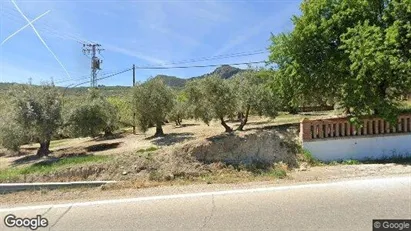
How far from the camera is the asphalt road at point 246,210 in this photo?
15.0ft

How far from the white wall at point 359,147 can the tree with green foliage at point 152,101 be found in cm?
1294

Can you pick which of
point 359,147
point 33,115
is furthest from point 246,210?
point 33,115

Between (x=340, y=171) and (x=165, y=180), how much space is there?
203 inches

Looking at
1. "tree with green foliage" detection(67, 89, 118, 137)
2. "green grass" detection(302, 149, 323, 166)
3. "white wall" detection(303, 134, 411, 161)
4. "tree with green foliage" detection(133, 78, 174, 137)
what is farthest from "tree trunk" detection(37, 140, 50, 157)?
"white wall" detection(303, 134, 411, 161)

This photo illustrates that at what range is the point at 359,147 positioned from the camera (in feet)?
38.3

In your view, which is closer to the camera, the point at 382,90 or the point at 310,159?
the point at 310,159

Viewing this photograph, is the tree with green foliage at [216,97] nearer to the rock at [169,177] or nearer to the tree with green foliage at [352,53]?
the tree with green foliage at [352,53]

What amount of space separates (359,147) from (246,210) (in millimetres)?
8297

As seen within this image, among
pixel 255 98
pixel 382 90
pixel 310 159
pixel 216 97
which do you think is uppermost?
pixel 216 97

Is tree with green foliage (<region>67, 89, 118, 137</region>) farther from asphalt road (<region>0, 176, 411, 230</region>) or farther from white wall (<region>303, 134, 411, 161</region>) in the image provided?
asphalt road (<region>0, 176, 411, 230</region>)

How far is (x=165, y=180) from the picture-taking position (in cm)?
899

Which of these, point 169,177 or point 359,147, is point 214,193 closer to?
point 169,177

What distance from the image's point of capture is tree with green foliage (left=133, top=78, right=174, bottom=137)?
73.5 ft

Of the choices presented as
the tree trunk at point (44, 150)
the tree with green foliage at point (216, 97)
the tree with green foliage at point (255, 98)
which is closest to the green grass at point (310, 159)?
the tree with green foliage at point (255, 98)
